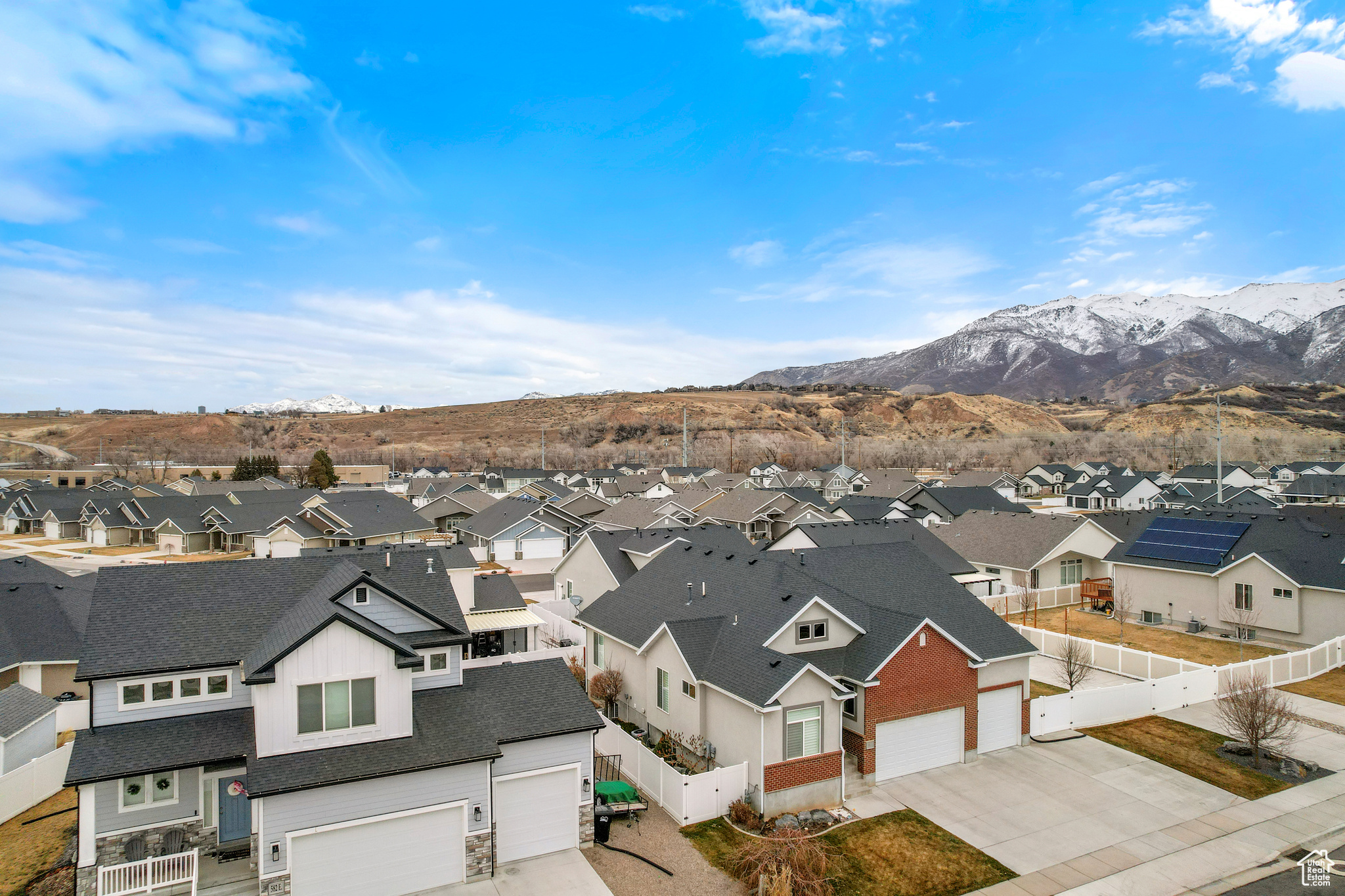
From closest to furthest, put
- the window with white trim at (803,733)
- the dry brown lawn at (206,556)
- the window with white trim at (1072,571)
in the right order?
1. the window with white trim at (803,733)
2. the window with white trim at (1072,571)
3. the dry brown lawn at (206,556)

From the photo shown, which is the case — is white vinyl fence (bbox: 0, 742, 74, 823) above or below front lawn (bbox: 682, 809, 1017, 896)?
above

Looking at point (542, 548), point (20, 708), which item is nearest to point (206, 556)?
point (542, 548)

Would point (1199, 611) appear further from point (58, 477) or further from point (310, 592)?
point (58, 477)

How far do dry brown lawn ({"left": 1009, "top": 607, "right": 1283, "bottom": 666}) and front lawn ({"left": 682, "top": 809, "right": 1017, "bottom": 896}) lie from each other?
18763mm

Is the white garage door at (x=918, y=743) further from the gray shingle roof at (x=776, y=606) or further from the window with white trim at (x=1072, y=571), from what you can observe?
the window with white trim at (x=1072, y=571)

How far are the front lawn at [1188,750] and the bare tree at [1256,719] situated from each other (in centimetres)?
73

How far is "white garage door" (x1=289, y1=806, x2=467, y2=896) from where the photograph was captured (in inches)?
481

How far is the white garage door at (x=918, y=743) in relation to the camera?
17719mm

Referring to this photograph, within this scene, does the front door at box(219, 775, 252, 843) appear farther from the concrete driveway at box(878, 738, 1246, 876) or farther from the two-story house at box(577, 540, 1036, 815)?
the concrete driveway at box(878, 738, 1246, 876)

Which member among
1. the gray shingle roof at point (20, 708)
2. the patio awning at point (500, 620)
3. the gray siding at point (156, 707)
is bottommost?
the patio awning at point (500, 620)

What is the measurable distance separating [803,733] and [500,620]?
16.4 metres

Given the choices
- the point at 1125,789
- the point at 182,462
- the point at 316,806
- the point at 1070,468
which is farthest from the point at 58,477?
the point at 1070,468

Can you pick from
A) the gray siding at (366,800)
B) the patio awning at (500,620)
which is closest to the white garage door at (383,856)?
the gray siding at (366,800)

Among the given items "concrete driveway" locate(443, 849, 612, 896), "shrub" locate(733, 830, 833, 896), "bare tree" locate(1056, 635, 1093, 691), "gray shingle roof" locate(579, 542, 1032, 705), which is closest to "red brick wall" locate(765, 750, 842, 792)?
"shrub" locate(733, 830, 833, 896)
